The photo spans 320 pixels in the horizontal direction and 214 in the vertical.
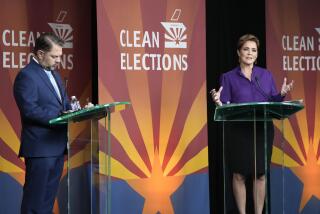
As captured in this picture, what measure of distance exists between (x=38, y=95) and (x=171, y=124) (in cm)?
159

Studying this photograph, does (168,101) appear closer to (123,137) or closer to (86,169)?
(123,137)

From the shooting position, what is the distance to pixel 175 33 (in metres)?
5.25

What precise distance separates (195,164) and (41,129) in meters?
1.81

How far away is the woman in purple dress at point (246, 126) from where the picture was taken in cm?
406

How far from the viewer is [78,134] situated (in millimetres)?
3584

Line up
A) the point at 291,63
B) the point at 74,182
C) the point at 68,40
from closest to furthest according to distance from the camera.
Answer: the point at 74,182
the point at 68,40
the point at 291,63

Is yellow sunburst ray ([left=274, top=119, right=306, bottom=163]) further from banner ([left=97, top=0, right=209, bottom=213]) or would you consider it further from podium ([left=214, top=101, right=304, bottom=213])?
A: podium ([left=214, top=101, right=304, bottom=213])

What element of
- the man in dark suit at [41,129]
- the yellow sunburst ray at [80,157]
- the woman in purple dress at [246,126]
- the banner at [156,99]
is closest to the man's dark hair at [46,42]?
the man in dark suit at [41,129]

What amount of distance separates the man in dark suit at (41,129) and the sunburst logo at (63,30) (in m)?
1.45

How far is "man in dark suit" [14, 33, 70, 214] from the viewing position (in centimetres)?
382

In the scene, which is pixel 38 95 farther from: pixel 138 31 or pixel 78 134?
pixel 138 31

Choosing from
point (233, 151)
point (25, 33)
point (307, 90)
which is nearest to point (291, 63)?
point (307, 90)

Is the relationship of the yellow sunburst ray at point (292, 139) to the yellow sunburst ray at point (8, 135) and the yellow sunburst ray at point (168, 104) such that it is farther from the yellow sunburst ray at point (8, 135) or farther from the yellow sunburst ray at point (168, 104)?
the yellow sunburst ray at point (8, 135)

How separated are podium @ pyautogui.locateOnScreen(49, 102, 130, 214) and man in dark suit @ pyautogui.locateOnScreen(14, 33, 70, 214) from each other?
0.82ft
